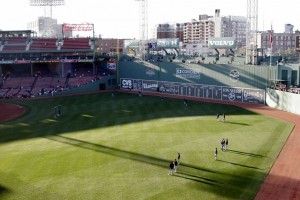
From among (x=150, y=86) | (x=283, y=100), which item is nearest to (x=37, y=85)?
(x=150, y=86)

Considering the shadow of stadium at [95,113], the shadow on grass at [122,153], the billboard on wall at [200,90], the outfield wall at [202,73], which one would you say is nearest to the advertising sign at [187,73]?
the outfield wall at [202,73]

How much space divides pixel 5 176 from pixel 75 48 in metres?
76.5

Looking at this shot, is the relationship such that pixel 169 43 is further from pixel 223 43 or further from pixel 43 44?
pixel 43 44

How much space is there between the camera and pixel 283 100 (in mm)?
60938

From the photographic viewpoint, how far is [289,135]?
1762 inches

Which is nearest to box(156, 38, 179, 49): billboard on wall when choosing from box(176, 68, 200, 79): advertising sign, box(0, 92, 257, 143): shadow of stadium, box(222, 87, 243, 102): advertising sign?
box(176, 68, 200, 79): advertising sign

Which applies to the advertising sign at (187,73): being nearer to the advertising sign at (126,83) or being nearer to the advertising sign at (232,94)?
the advertising sign at (232,94)

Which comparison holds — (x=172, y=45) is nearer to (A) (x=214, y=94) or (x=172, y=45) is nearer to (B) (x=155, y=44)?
(B) (x=155, y=44)

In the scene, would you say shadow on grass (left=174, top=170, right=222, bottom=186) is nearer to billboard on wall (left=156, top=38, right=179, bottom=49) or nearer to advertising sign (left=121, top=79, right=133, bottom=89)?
advertising sign (left=121, top=79, right=133, bottom=89)

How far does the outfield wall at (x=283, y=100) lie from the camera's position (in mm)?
57731

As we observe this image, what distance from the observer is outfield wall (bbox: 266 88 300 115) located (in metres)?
57.7

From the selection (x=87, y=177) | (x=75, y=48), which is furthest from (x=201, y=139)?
(x=75, y=48)

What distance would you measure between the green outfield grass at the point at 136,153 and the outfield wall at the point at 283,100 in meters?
6.30

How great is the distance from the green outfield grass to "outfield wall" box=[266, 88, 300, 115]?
6.30 metres
